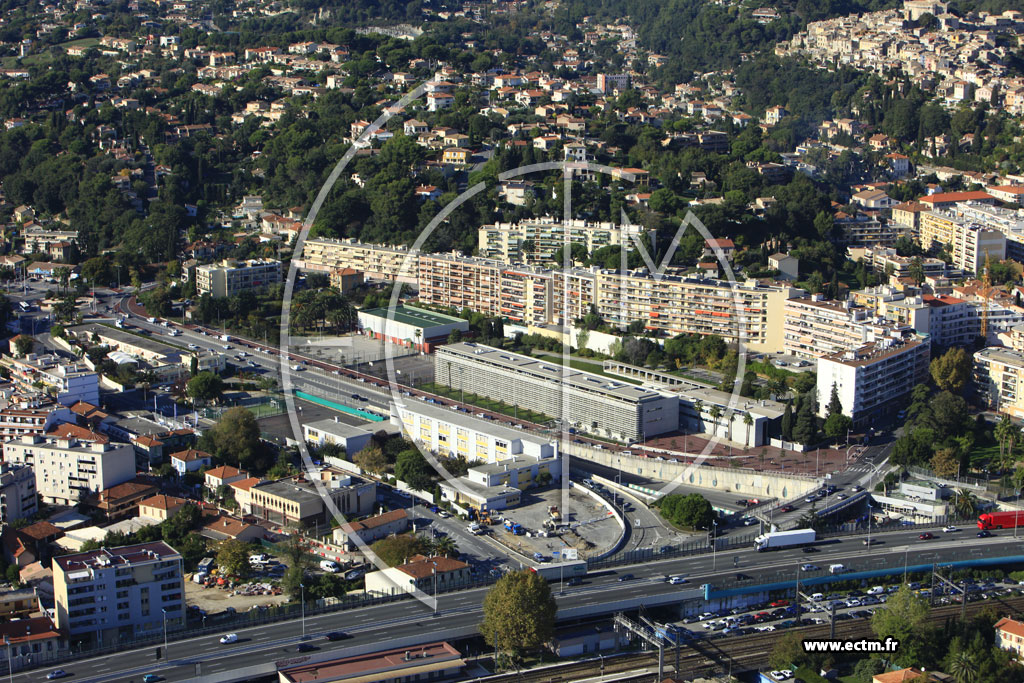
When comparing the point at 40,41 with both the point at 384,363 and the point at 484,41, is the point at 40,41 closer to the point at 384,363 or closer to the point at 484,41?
the point at 484,41

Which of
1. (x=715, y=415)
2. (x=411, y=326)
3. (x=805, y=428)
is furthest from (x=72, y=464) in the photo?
(x=805, y=428)

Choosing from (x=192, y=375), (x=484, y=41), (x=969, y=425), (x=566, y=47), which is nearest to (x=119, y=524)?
(x=192, y=375)

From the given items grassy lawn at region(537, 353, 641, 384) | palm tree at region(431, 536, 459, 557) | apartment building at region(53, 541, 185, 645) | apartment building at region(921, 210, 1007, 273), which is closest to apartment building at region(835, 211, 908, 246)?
apartment building at region(921, 210, 1007, 273)

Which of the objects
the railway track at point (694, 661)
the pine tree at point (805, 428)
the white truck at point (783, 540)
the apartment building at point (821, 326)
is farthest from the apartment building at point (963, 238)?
the railway track at point (694, 661)

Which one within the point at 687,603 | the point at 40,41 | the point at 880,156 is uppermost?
the point at 40,41

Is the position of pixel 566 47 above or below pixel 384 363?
above
